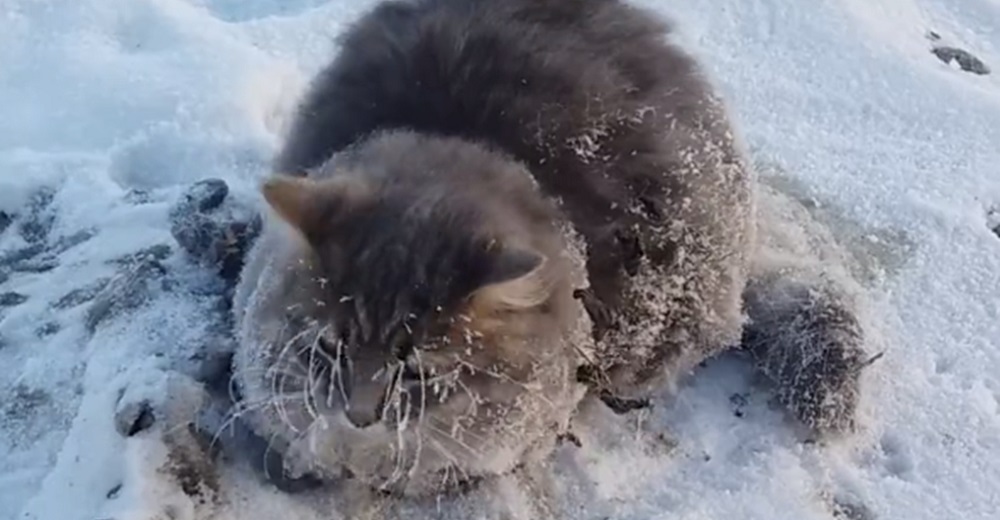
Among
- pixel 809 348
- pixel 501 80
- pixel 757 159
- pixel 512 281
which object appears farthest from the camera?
pixel 757 159

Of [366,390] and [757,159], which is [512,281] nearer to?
[366,390]

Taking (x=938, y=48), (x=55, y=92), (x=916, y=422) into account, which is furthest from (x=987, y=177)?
(x=55, y=92)

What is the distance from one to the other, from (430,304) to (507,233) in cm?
21

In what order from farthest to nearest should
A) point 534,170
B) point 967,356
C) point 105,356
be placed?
point 967,356, point 105,356, point 534,170

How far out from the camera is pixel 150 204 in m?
2.90

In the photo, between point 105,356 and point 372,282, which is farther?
point 105,356

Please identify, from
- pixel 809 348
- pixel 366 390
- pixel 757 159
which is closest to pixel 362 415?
pixel 366 390

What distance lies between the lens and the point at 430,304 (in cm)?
182

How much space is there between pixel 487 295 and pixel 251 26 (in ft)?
6.49

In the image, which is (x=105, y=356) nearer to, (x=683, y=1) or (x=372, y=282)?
(x=372, y=282)

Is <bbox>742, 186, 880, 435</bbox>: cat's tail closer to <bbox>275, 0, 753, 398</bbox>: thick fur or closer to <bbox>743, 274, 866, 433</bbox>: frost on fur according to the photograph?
<bbox>743, 274, 866, 433</bbox>: frost on fur

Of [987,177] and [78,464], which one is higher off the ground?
[987,177]

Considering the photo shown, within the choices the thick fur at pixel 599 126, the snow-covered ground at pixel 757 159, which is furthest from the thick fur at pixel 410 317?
the snow-covered ground at pixel 757 159

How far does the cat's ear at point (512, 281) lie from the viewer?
1776mm
